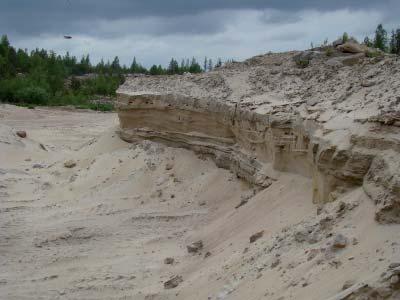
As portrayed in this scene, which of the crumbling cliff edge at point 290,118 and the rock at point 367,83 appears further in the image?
the rock at point 367,83

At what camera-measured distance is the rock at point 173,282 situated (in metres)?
8.19

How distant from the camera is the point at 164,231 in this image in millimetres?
10969

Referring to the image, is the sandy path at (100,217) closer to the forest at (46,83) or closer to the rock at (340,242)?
the rock at (340,242)

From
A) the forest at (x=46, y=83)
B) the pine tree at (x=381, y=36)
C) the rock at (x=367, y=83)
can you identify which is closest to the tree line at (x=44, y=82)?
the forest at (x=46, y=83)

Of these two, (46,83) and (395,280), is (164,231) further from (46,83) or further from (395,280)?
(46,83)

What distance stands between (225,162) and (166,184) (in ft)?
5.26

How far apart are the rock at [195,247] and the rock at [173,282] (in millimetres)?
1058

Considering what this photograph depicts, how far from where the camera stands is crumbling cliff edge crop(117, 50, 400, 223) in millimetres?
6891

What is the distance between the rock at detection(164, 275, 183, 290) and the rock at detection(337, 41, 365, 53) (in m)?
6.56

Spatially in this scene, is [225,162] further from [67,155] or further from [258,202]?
[67,155]

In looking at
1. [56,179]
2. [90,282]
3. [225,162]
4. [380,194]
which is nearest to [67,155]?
[56,179]

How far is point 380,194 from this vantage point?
20.7 feet

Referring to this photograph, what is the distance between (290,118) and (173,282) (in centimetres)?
282

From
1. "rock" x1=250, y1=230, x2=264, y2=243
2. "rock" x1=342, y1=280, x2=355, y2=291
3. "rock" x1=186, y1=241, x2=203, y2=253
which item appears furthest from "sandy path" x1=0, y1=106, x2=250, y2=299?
"rock" x1=342, y1=280, x2=355, y2=291
